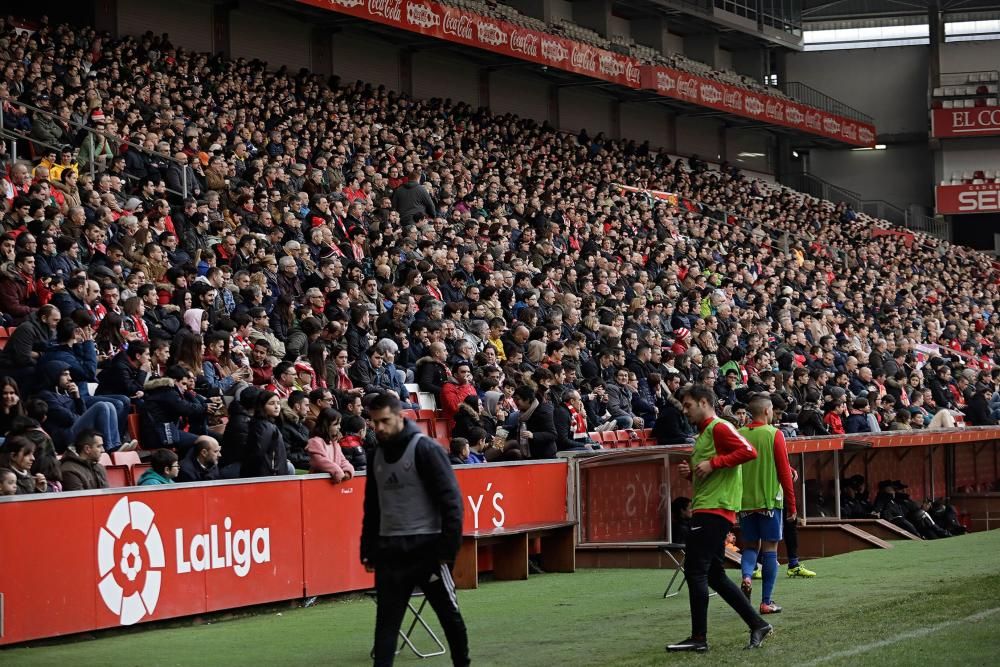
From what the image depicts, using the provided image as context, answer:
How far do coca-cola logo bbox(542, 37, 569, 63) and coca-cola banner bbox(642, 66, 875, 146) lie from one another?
4.36m

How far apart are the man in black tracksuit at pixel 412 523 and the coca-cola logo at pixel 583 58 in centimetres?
3220

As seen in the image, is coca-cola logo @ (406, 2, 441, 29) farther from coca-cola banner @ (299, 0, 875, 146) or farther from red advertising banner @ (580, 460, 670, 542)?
red advertising banner @ (580, 460, 670, 542)

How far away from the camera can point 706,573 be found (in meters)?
9.31

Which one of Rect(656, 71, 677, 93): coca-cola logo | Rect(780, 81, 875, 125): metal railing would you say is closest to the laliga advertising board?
Rect(656, 71, 677, 93): coca-cola logo

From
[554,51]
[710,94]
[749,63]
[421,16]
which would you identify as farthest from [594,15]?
[421,16]

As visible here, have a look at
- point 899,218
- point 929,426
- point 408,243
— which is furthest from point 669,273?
point 899,218

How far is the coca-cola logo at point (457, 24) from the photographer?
110 feet

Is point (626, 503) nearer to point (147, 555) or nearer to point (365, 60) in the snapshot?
point (147, 555)

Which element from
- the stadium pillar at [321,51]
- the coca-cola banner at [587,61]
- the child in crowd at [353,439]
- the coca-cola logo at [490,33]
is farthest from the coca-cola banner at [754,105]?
the child in crowd at [353,439]

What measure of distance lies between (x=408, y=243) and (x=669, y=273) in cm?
837

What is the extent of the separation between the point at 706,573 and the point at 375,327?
972 centimetres

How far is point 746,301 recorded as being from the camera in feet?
102

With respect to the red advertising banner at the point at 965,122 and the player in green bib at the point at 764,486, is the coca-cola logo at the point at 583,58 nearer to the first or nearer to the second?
the red advertising banner at the point at 965,122

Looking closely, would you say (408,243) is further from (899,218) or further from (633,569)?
(899,218)
